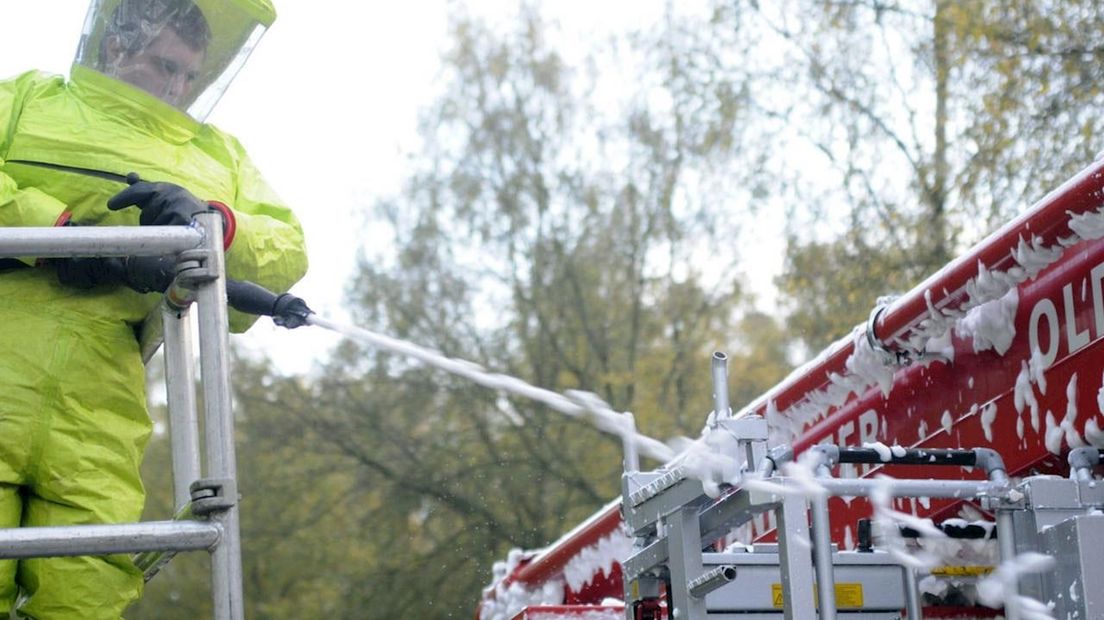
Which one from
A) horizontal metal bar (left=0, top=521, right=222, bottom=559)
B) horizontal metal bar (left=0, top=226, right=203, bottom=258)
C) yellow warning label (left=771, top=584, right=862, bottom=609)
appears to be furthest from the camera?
yellow warning label (left=771, top=584, right=862, bottom=609)

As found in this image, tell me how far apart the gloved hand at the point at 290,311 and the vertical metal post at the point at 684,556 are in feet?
2.26

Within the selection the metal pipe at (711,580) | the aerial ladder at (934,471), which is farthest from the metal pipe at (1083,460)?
the metal pipe at (711,580)

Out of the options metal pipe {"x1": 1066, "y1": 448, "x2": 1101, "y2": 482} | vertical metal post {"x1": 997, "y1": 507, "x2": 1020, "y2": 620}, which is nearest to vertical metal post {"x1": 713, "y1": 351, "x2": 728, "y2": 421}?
vertical metal post {"x1": 997, "y1": 507, "x2": 1020, "y2": 620}

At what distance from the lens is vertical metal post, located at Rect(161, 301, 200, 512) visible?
2.35 meters

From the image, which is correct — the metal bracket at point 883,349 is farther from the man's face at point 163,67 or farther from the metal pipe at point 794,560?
the man's face at point 163,67

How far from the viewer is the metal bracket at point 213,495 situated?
1.89 m

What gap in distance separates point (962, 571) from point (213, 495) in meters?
1.39

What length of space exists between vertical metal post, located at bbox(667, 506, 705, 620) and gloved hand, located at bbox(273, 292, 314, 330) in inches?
27.2

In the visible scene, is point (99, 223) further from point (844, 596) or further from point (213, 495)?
point (844, 596)

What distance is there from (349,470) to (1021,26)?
8.70 meters

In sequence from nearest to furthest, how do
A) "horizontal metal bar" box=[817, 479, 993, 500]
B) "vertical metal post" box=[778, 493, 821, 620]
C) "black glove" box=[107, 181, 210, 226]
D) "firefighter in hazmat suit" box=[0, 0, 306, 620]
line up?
"vertical metal post" box=[778, 493, 821, 620]
"horizontal metal bar" box=[817, 479, 993, 500]
"black glove" box=[107, 181, 210, 226]
"firefighter in hazmat suit" box=[0, 0, 306, 620]

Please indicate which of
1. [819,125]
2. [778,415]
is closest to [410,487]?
[819,125]

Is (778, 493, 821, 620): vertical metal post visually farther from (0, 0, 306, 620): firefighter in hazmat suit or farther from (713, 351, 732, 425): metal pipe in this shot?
(0, 0, 306, 620): firefighter in hazmat suit

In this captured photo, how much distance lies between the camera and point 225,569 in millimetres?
1863
